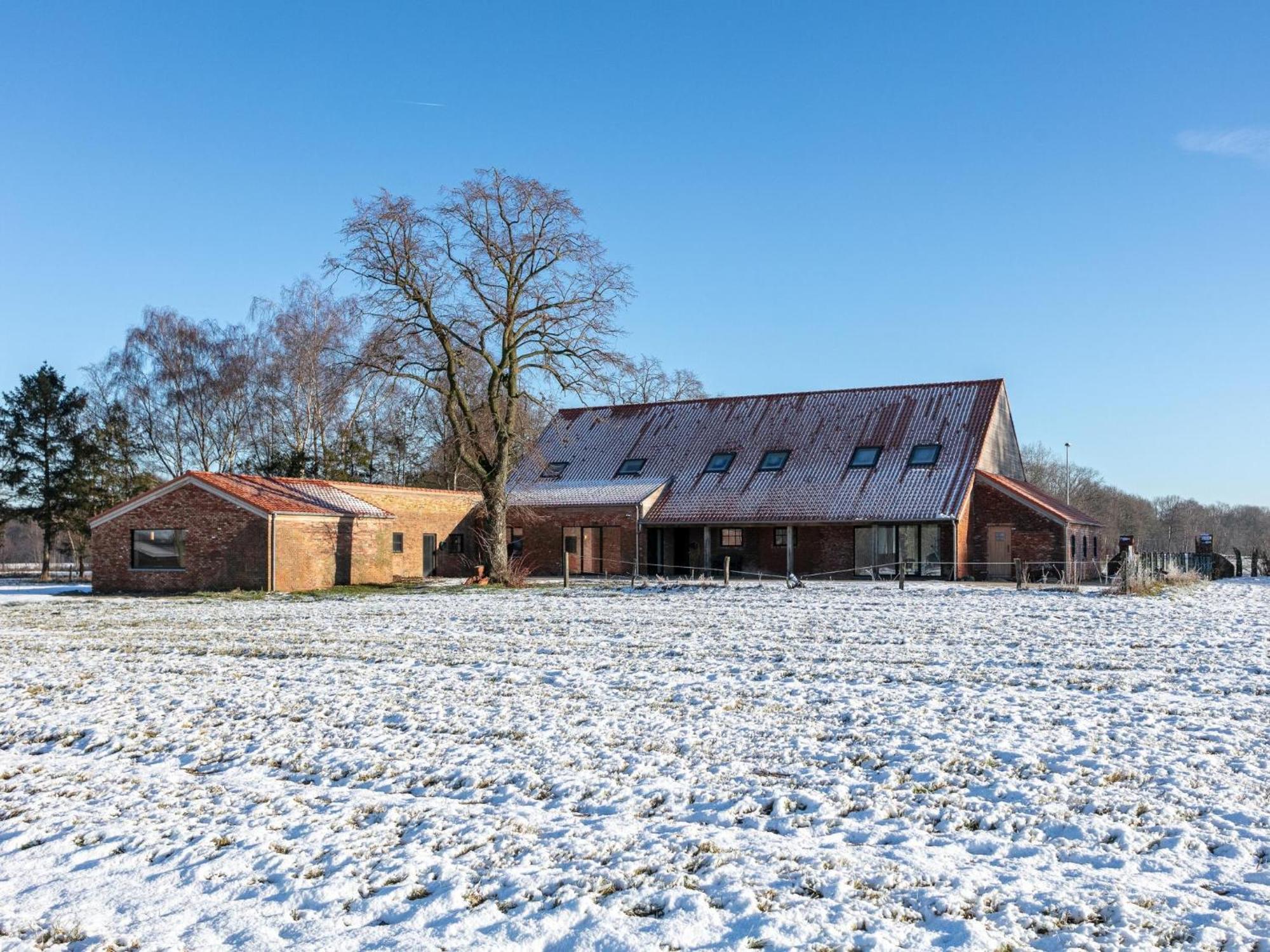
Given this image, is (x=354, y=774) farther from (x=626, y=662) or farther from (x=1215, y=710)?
(x=1215, y=710)

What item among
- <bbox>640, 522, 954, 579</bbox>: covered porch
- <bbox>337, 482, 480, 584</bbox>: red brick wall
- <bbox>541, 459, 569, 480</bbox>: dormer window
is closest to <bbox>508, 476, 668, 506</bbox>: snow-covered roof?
<bbox>541, 459, 569, 480</bbox>: dormer window

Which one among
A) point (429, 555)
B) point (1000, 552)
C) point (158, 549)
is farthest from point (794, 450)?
point (158, 549)

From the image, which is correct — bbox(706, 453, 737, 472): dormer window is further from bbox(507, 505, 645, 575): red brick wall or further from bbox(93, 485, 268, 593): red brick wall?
bbox(93, 485, 268, 593): red brick wall

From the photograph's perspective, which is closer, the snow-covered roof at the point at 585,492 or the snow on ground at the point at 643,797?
the snow on ground at the point at 643,797

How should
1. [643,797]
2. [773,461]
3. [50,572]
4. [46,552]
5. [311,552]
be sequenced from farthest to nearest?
[50,572] → [46,552] → [773,461] → [311,552] → [643,797]

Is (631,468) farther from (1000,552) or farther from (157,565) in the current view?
(157,565)

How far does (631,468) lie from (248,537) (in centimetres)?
1330

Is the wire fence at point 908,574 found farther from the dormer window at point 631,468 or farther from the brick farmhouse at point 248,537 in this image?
the brick farmhouse at point 248,537

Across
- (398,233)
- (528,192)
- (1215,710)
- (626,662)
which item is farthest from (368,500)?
(1215,710)

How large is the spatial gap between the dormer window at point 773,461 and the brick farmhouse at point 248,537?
11517 millimetres

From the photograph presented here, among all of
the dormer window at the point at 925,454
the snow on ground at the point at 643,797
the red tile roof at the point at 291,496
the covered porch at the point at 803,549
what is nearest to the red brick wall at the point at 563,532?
the covered porch at the point at 803,549

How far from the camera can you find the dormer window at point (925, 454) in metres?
31.5

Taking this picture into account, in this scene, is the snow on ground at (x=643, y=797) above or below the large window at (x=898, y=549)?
below

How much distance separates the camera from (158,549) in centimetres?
2834
